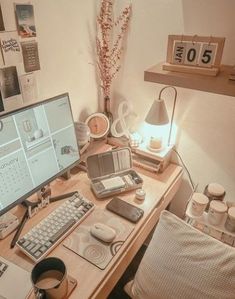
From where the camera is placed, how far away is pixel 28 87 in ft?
3.97

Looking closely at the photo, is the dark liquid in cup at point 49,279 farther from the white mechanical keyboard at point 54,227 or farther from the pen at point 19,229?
the pen at point 19,229

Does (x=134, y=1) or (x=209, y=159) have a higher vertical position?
(x=134, y=1)

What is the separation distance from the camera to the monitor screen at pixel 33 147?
101 centimetres

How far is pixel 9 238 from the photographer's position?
3.54 ft

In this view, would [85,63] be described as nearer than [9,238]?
No

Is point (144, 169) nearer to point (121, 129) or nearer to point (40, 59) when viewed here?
point (121, 129)

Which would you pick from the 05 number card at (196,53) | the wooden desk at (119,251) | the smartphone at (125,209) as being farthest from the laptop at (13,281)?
the 05 number card at (196,53)

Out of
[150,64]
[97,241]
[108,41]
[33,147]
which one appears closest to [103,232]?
[97,241]

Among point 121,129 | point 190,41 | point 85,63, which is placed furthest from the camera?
point 121,129

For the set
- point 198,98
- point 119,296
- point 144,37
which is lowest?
point 119,296

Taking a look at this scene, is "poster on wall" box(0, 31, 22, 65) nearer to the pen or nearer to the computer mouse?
the pen

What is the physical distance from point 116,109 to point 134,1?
0.64m

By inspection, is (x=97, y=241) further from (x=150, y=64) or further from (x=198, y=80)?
(x=150, y=64)

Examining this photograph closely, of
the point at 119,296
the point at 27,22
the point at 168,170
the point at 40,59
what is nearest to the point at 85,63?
the point at 40,59
